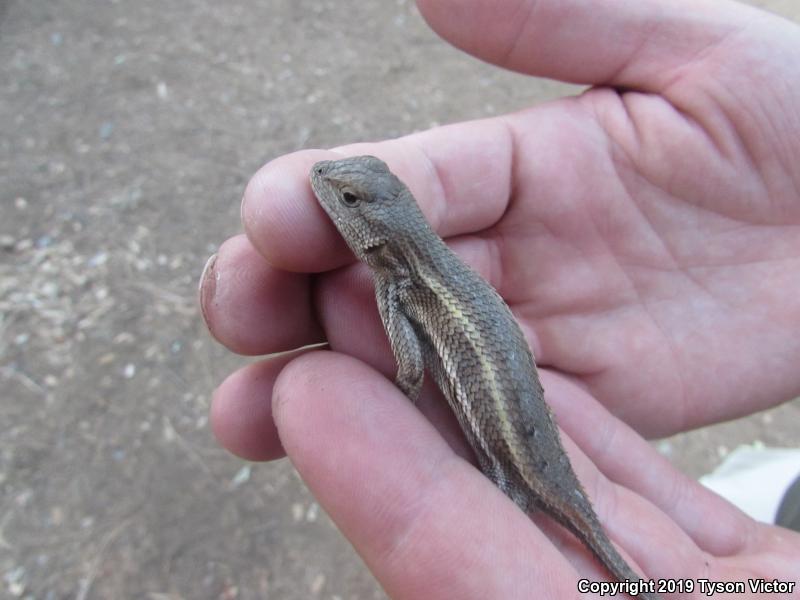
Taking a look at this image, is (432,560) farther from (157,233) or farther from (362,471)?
(157,233)

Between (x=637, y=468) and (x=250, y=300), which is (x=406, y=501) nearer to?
(x=250, y=300)

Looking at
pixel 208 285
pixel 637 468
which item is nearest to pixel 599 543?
pixel 637 468

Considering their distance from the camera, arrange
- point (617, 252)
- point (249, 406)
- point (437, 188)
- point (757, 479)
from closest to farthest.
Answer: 1. point (249, 406)
2. point (437, 188)
3. point (617, 252)
4. point (757, 479)

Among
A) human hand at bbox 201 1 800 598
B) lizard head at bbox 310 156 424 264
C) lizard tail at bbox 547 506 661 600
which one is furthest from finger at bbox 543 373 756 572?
lizard head at bbox 310 156 424 264

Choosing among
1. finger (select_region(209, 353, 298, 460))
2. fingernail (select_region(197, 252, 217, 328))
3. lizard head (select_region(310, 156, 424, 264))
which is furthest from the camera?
finger (select_region(209, 353, 298, 460))

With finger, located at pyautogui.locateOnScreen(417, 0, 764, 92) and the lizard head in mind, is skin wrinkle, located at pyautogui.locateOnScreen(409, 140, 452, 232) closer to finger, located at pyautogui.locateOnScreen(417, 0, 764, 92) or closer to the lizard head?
the lizard head

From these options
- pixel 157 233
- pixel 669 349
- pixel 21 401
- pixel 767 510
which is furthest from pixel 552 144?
pixel 21 401

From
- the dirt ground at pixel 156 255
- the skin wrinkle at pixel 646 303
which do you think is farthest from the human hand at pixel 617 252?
the dirt ground at pixel 156 255
